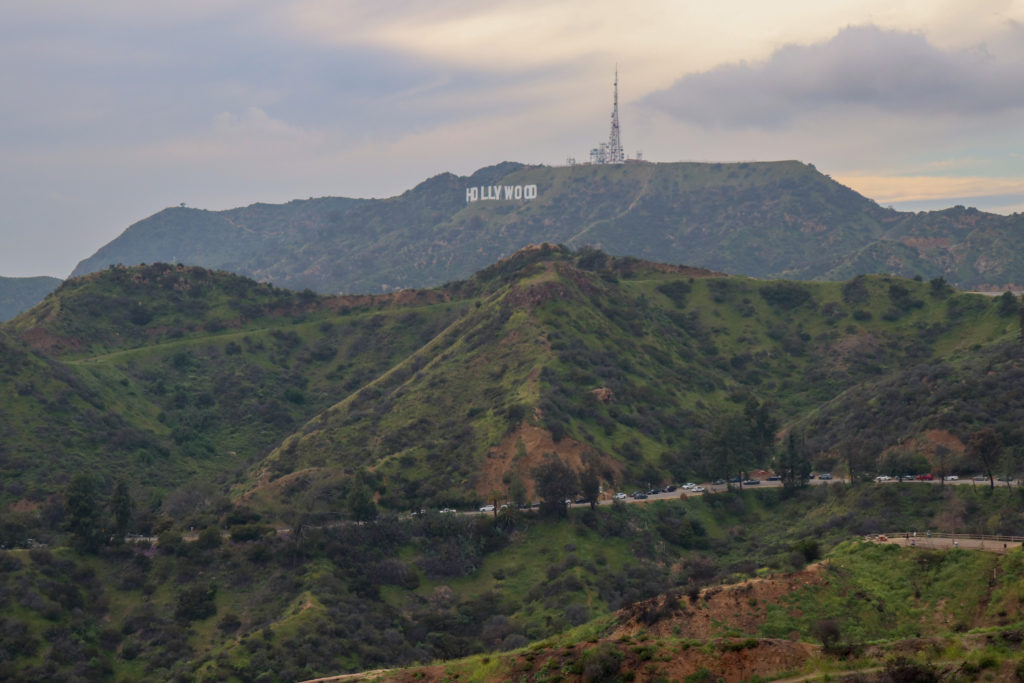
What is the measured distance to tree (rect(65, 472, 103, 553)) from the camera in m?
72.9

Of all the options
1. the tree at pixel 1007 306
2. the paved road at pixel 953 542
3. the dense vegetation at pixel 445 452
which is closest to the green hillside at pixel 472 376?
the dense vegetation at pixel 445 452

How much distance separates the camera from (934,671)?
90.7 feet

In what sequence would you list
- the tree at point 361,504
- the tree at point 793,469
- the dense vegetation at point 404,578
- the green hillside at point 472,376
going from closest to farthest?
the dense vegetation at point 404,578 < the tree at point 361,504 < the tree at point 793,469 < the green hillside at point 472,376

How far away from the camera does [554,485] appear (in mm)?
81750

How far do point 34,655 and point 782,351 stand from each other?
11308 centimetres

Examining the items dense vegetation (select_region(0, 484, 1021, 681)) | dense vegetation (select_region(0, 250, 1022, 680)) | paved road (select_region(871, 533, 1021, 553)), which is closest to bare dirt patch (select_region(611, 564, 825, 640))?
dense vegetation (select_region(0, 484, 1021, 681))

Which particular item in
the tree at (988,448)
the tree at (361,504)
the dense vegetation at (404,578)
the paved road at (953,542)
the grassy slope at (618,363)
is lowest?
the dense vegetation at (404,578)

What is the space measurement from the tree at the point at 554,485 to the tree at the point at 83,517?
138 ft

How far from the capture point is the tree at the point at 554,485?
268 ft

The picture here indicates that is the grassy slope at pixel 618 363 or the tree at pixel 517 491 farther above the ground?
the grassy slope at pixel 618 363

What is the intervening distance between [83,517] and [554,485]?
1754 inches

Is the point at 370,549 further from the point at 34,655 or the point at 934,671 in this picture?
the point at 934,671

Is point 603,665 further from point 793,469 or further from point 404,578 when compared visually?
point 793,469

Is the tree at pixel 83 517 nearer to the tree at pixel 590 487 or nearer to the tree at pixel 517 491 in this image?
the tree at pixel 517 491
